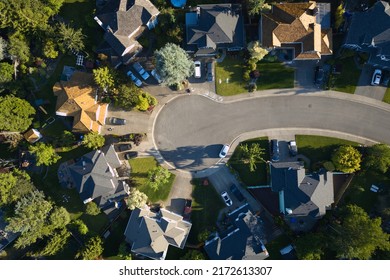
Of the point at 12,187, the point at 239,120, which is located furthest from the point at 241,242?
the point at 12,187

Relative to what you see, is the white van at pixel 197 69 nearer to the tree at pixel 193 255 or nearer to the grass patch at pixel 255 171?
the grass patch at pixel 255 171

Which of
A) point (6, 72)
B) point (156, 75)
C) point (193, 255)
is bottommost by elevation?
point (193, 255)

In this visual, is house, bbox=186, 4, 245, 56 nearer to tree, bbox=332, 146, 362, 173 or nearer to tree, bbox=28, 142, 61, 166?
tree, bbox=332, 146, 362, 173

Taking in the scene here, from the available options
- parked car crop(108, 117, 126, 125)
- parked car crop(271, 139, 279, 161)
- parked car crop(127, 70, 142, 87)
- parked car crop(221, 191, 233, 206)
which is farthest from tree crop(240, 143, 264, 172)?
parked car crop(108, 117, 126, 125)

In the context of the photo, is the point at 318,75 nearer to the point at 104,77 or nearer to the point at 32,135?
the point at 104,77

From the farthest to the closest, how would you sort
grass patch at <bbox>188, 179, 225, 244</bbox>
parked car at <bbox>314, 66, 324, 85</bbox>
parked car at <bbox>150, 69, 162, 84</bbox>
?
1. grass patch at <bbox>188, 179, 225, 244</bbox>
2. parked car at <bbox>150, 69, 162, 84</bbox>
3. parked car at <bbox>314, 66, 324, 85</bbox>
